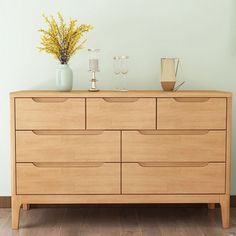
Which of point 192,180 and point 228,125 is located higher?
point 228,125

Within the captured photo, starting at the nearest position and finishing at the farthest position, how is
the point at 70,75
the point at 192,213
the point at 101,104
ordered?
the point at 101,104 → the point at 70,75 → the point at 192,213

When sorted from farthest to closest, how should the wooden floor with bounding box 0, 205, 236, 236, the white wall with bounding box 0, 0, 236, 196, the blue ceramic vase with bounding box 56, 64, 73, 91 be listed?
the white wall with bounding box 0, 0, 236, 196 → the blue ceramic vase with bounding box 56, 64, 73, 91 → the wooden floor with bounding box 0, 205, 236, 236

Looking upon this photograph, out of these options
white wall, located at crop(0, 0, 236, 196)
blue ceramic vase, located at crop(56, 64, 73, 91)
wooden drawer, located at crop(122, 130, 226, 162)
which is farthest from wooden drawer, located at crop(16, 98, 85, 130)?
white wall, located at crop(0, 0, 236, 196)

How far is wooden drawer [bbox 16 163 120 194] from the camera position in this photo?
10.3 feet

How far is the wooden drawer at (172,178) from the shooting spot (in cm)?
315

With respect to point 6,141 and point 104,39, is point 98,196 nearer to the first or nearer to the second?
point 6,141

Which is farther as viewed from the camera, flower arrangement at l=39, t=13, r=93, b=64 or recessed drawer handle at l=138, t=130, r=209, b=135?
flower arrangement at l=39, t=13, r=93, b=64

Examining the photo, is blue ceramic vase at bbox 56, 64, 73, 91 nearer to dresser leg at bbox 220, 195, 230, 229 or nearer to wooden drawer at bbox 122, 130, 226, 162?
wooden drawer at bbox 122, 130, 226, 162

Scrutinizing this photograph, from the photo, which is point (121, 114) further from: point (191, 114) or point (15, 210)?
point (15, 210)

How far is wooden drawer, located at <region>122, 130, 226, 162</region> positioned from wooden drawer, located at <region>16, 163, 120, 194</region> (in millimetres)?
157

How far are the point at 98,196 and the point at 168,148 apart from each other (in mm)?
539

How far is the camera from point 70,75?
10.9 feet

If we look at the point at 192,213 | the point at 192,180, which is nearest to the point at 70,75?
the point at 192,180

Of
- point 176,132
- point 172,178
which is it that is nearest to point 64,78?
point 176,132
